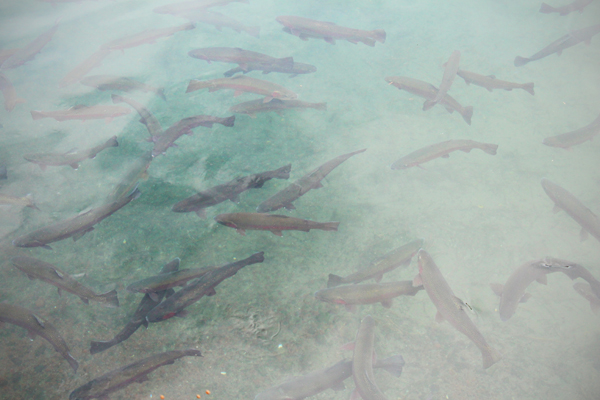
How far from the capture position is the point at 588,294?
11.7 feet

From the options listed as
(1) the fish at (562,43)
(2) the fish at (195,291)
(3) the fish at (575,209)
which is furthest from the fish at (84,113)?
(1) the fish at (562,43)

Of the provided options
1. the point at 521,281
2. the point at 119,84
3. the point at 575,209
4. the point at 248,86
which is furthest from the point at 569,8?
the point at 119,84

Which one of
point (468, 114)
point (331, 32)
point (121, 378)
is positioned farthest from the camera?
point (331, 32)

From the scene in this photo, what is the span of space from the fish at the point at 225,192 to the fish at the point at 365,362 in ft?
6.60

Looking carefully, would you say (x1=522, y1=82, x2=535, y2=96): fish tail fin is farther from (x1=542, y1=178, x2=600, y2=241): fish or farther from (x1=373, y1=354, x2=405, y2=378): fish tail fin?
(x1=373, y1=354, x2=405, y2=378): fish tail fin

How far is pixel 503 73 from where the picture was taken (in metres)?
6.41

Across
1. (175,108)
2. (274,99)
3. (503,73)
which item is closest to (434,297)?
(274,99)

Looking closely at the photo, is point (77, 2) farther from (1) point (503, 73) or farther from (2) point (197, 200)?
(1) point (503, 73)

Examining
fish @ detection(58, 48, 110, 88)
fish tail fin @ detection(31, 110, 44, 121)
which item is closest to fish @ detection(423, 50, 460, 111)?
fish tail fin @ detection(31, 110, 44, 121)

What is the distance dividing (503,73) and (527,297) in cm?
502

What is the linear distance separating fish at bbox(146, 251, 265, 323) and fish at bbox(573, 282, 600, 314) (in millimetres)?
3730

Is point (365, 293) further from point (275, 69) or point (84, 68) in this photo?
point (84, 68)

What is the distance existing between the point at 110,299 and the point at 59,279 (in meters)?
→ 0.58

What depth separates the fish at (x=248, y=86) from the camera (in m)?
4.92
